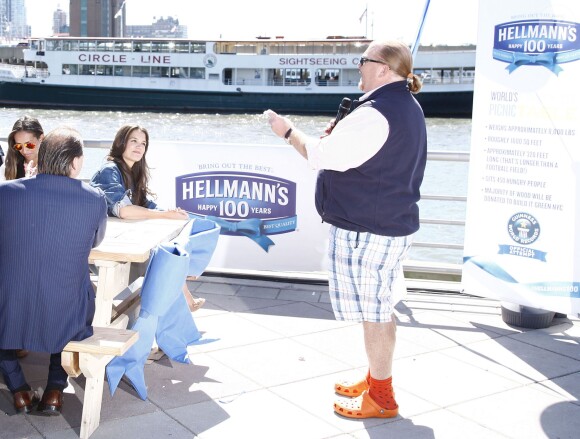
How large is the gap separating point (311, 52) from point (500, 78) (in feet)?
149

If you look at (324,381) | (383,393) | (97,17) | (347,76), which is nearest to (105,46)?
(347,76)

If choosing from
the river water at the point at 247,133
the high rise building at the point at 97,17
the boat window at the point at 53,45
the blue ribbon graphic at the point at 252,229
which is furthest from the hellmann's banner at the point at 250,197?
the high rise building at the point at 97,17

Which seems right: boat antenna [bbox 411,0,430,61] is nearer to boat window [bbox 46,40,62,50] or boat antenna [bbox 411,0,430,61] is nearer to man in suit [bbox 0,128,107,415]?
man in suit [bbox 0,128,107,415]

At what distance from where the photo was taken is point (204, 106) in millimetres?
48656

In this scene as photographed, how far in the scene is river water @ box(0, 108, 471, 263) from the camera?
1189 centimetres

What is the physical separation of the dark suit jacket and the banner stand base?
9.26 ft

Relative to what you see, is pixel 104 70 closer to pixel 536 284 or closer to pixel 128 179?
pixel 128 179

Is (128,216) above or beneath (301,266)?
above

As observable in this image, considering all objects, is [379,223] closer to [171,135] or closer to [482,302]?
[482,302]

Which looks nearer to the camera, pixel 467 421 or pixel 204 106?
pixel 467 421

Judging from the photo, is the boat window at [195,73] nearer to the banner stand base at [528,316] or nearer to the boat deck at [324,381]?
the boat deck at [324,381]

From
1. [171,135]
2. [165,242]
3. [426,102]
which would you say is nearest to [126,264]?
[165,242]

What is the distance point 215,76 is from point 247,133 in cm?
1853

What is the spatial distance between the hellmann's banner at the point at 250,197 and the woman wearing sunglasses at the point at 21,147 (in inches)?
63.3
